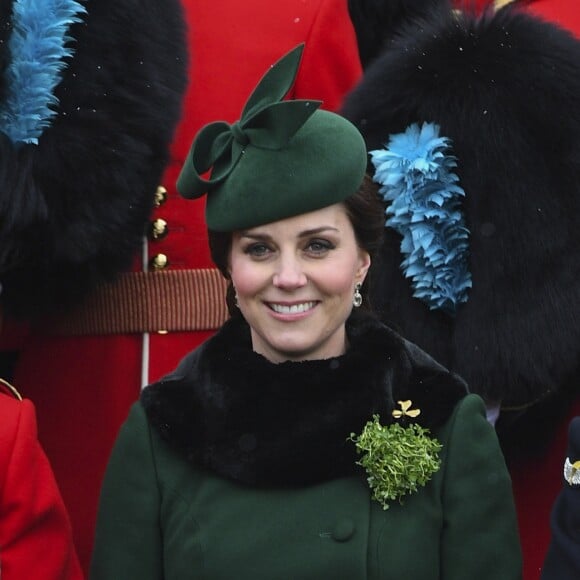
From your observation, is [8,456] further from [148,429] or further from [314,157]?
[314,157]

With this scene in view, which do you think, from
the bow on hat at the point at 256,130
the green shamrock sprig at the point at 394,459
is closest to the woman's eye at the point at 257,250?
the bow on hat at the point at 256,130

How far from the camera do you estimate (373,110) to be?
273cm

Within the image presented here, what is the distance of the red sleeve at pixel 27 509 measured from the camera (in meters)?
2.27

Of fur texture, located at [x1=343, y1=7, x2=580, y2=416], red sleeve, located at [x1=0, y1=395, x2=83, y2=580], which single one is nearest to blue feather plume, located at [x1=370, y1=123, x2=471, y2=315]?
fur texture, located at [x1=343, y1=7, x2=580, y2=416]

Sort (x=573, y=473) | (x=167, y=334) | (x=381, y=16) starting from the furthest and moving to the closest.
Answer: (x=381, y=16) → (x=167, y=334) → (x=573, y=473)

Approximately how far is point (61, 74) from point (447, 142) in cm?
72

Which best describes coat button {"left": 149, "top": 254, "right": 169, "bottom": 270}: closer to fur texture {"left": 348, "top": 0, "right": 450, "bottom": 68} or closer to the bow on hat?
the bow on hat

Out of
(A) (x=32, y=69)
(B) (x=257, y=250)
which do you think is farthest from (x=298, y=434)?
(A) (x=32, y=69)

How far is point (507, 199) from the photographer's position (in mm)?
2596

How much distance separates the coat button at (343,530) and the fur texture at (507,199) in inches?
18.8

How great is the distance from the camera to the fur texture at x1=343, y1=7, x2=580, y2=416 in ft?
8.41

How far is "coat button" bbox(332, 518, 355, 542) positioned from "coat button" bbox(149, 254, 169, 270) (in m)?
0.80

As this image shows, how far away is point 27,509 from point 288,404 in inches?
17.8

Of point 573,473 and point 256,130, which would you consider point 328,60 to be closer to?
point 256,130
